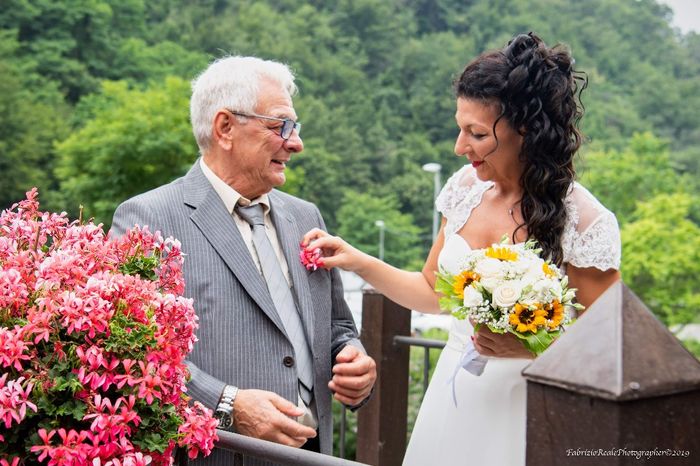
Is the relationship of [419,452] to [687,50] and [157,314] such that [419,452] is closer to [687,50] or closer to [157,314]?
[157,314]

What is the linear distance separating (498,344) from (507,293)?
9.5 inches

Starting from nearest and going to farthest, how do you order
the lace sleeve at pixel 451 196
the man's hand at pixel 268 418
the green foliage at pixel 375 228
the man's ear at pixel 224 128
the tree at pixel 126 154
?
the man's hand at pixel 268 418 → the man's ear at pixel 224 128 → the lace sleeve at pixel 451 196 → the tree at pixel 126 154 → the green foliage at pixel 375 228

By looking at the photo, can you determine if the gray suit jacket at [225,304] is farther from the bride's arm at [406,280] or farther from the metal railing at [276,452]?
the metal railing at [276,452]

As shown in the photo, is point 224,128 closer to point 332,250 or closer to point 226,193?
point 226,193

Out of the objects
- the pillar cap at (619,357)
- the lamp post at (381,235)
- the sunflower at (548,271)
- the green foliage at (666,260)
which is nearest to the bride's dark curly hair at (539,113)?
the sunflower at (548,271)

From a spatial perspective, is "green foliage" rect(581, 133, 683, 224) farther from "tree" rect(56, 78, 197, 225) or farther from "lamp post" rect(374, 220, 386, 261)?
"tree" rect(56, 78, 197, 225)

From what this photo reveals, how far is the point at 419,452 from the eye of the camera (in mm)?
3008

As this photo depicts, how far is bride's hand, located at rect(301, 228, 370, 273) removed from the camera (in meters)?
2.94

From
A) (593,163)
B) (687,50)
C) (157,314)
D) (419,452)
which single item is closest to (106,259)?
(157,314)

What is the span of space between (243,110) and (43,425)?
1556mm

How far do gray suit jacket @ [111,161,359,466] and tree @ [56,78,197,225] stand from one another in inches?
1081

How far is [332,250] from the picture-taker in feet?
9.87

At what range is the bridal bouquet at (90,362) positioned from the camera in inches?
59.3

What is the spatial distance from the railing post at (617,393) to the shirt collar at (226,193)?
1735 mm
